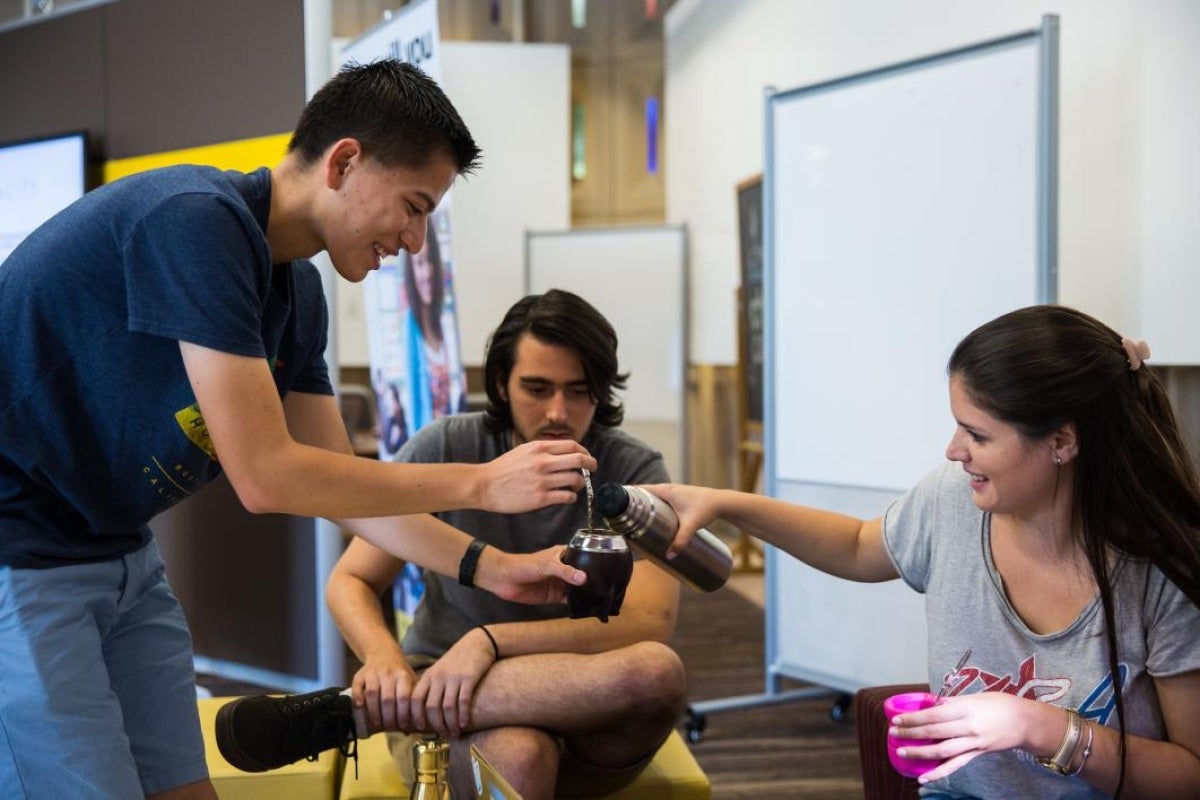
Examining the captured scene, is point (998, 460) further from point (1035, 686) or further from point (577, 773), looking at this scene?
point (577, 773)

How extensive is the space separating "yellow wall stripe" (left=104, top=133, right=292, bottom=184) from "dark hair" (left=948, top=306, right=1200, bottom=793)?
246 cm

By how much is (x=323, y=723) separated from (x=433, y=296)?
168cm

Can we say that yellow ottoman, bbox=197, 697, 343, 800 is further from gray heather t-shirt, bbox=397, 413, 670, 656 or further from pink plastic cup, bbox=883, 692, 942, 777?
pink plastic cup, bbox=883, 692, 942, 777

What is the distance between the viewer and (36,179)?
3.98m

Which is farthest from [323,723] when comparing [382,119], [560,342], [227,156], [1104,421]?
[227,156]

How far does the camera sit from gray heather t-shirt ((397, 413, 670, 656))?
6.77 feet

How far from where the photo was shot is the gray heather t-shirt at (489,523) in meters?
2.06

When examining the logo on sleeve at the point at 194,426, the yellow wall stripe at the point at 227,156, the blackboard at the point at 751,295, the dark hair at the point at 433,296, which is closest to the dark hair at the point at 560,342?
the logo on sleeve at the point at 194,426

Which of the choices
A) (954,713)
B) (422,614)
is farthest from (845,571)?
(422,614)

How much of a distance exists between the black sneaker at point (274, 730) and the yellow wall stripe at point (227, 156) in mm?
2105

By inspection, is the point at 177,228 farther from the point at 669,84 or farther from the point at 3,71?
the point at 669,84

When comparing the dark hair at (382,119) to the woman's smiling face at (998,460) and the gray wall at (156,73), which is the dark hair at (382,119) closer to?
the woman's smiling face at (998,460)

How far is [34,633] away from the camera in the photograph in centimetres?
132

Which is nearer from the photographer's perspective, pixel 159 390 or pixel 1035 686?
pixel 159 390
